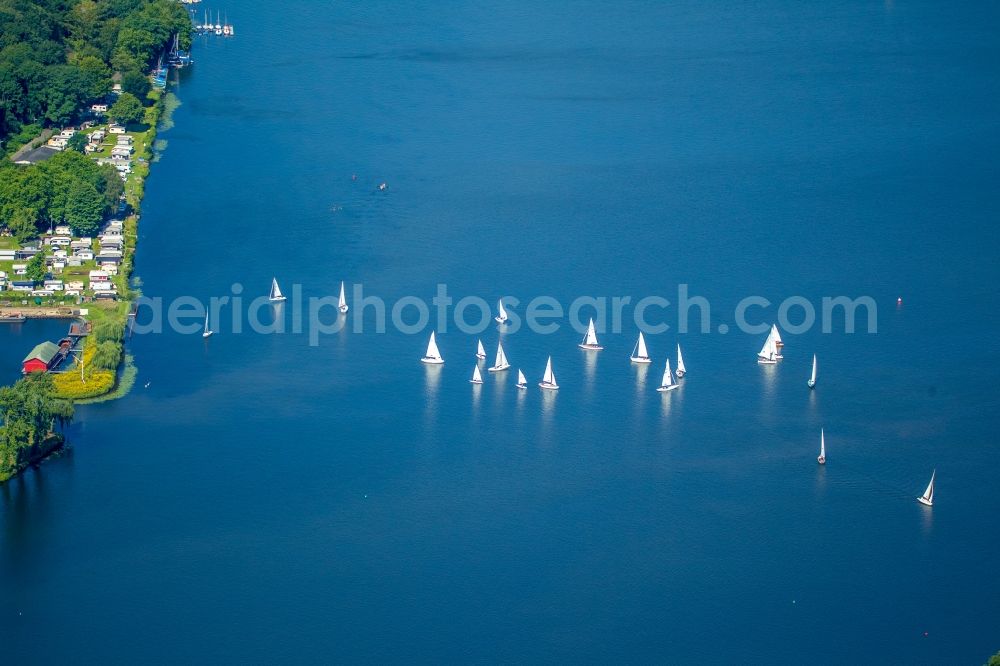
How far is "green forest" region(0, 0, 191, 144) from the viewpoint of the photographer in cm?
7925

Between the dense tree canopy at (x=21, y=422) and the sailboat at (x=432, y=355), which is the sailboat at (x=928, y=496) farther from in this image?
the dense tree canopy at (x=21, y=422)

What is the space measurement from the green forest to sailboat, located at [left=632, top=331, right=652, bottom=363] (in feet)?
106

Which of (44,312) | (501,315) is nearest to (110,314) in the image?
(44,312)

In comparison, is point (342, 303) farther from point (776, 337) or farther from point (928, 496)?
point (928, 496)

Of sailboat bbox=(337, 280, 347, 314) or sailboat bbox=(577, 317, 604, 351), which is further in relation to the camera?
sailboat bbox=(337, 280, 347, 314)

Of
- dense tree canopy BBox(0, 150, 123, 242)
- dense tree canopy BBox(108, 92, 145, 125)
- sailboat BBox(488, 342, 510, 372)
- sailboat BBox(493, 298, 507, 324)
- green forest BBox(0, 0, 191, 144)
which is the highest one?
green forest BBox(0, 0, 191, 144)

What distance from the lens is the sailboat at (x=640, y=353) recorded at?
58500 mm

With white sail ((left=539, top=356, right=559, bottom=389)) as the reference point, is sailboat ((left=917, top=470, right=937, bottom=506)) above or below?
below

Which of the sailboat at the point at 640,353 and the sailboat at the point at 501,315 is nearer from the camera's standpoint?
the sailboat at the point at 640,353

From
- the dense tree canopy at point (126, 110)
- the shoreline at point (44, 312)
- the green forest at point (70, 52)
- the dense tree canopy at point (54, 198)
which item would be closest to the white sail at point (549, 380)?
the shoreline at point (44, 312)

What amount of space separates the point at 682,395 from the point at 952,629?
14.0 metres

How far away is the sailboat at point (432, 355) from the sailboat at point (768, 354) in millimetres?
10764

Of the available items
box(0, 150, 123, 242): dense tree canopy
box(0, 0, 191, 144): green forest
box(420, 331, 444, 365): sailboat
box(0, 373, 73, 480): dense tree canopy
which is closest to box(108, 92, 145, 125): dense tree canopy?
box(0, 0, 191, 144): green forest

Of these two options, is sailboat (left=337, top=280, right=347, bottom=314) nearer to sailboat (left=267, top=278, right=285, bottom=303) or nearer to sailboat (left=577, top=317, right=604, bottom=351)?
sailboat (left=267, top=278, right=285, bottom=303)
